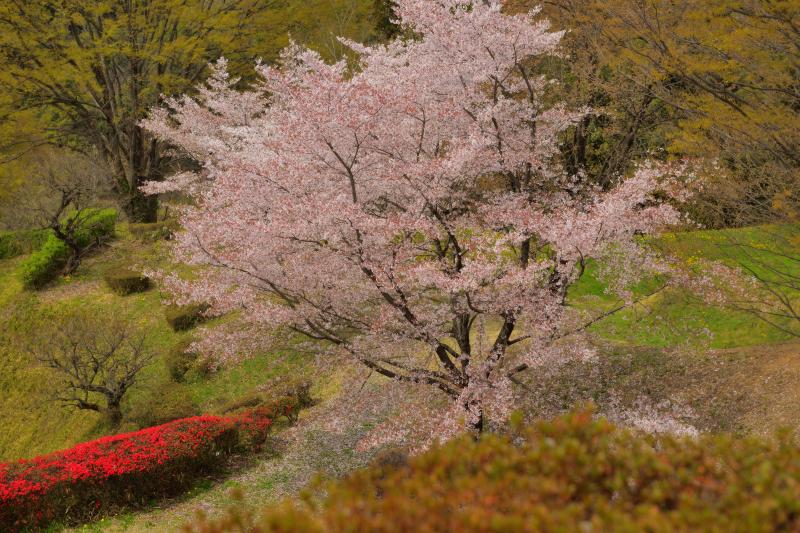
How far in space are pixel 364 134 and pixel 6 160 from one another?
874 inches

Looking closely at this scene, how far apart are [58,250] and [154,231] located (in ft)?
11.9

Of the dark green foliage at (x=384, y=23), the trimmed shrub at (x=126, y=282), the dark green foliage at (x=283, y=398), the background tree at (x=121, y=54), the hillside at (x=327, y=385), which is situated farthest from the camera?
the dark green foliage at (x=384, y=23)

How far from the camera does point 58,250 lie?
23.9 m

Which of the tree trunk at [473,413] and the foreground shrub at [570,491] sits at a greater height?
the foreground shrub at [570,491]

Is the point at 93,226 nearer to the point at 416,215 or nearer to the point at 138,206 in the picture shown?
the point at 138,206

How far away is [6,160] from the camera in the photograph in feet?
82.2

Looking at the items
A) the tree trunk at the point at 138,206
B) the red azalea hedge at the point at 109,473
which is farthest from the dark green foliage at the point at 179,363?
the tree trunk at the point at 138,206

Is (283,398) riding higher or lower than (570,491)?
lower

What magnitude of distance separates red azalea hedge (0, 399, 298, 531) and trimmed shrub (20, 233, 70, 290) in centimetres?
1468

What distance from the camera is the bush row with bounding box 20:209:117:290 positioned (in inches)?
910

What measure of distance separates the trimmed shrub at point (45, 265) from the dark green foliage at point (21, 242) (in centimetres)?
399

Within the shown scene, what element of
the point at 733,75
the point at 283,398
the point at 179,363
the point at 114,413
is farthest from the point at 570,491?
the point at 179,363

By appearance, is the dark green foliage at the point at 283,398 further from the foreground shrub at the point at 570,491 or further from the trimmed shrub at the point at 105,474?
the foreground shrub at the point at 570,491

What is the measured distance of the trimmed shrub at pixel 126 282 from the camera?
21.9m
